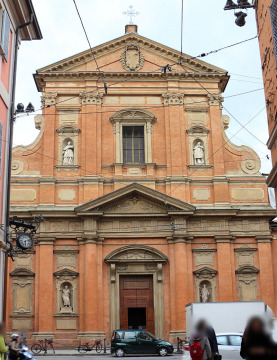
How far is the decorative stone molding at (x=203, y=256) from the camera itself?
2461cm

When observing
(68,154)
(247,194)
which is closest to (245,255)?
(247,194)

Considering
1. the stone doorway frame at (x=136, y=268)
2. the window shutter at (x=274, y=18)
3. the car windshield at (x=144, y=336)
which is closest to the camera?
the window shutter at (x=274, y=18)

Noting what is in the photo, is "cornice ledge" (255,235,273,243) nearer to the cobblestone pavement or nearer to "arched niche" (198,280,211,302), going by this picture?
"arched niche" (198,280,211,302)

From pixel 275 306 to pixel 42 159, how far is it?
41.0 feet

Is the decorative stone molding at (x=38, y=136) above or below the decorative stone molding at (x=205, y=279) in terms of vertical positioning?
above

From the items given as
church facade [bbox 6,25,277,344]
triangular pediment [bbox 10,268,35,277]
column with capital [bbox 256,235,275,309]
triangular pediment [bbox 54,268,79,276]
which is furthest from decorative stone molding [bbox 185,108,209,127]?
triangular pediment [bbox 10,268,35,277]

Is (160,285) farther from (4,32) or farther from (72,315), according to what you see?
(4,32)

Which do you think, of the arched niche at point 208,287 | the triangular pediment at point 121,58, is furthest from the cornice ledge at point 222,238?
the triangular pediment at point 121,58

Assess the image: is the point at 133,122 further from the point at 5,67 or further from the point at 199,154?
the point at 5,67

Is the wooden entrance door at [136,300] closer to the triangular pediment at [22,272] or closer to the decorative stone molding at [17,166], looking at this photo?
the triangular pediment at [22,272]

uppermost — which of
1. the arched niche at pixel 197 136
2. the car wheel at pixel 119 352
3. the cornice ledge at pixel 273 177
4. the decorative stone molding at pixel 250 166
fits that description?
the arched niche at pixel 197 136

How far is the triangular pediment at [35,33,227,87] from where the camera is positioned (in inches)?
1055

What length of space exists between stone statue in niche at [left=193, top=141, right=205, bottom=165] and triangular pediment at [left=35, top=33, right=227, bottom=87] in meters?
3.98

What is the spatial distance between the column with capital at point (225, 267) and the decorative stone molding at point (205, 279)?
1.01 ft
